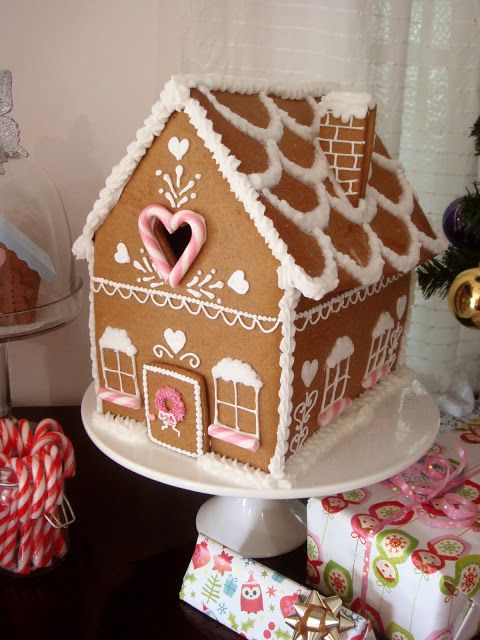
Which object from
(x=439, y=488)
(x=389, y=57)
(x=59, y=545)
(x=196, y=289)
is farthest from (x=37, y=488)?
(x=389, y=57)

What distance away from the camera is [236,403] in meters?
0.89

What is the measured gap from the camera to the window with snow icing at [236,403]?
867 mm

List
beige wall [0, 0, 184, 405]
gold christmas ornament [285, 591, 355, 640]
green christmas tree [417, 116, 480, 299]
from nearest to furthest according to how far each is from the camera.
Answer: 1. gold christmas ornament [285, 591, 355, 640]
2. green christmas tree [417, 116, 480, 299]
3. beige wall [0, 0, 184, 405]

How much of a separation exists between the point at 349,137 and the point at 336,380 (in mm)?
360

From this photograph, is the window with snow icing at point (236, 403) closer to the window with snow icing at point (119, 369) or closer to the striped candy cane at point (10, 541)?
the window with snow icing at point (119, 369)

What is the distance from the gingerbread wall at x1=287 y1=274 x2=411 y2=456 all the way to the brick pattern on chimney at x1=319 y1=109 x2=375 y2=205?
0.16 meters

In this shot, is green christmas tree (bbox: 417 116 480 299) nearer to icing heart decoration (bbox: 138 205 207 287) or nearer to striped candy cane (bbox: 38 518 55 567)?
icing heart decoration (bbox: 138 205 207 287)

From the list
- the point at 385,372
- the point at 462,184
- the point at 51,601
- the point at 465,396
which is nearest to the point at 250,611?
the point at 51,601

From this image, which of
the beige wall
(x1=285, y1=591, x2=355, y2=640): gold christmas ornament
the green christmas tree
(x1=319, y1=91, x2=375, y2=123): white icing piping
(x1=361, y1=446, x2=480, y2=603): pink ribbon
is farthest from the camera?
the beige wall

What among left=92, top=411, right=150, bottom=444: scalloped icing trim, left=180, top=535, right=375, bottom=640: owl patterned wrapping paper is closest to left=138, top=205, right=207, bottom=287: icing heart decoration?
left=92, top=411, right=150, bottom=444: scalloped icing trim

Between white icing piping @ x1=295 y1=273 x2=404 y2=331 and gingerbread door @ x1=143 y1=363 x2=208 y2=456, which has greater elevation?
white icing piping @ x1=295 y1=273 x2=404 y2=331

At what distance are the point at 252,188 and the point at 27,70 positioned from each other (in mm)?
650

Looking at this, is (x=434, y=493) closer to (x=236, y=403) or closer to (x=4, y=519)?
(x=236, y=403)

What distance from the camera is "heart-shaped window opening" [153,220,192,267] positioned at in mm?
890
